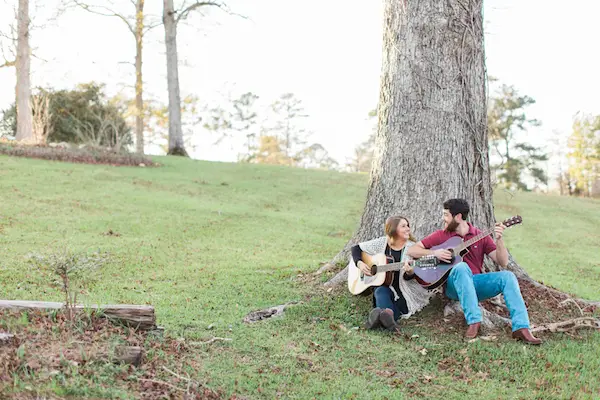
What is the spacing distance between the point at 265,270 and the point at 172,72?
56.7 feet

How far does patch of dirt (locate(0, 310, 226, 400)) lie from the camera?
11.9 ft

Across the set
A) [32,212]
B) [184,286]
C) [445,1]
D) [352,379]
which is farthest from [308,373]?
[32,212]

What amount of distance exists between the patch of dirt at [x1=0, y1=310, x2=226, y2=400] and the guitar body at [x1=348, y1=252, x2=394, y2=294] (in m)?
2.02

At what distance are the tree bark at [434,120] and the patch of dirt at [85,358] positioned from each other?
2828 mm

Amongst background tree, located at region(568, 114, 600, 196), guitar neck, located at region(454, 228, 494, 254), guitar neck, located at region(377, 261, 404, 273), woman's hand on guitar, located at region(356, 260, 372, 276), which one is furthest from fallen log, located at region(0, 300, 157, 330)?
background tree, located at region(568, 114, 600, 196)

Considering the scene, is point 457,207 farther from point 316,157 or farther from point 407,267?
point 316,157

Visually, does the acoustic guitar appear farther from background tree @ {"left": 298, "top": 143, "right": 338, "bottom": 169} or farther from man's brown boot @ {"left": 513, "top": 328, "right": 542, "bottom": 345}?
background tree @ {"left": 298, "top": 143, "right": 338, "bottom": 169}

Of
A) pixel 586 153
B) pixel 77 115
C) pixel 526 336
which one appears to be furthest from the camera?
pixel 586 153

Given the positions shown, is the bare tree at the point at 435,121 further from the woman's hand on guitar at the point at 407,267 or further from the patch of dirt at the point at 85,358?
the patch of dirt at the point at 85,358

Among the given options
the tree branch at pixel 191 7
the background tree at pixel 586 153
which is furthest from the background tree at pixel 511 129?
the tree branch at pixel 191 7

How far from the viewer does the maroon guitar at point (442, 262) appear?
5.44 metres

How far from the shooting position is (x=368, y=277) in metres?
5.83

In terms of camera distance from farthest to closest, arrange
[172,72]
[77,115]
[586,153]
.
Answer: [586,153] < [77,115] < [172,72]

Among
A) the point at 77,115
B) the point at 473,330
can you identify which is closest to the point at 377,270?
the point at 473,330
